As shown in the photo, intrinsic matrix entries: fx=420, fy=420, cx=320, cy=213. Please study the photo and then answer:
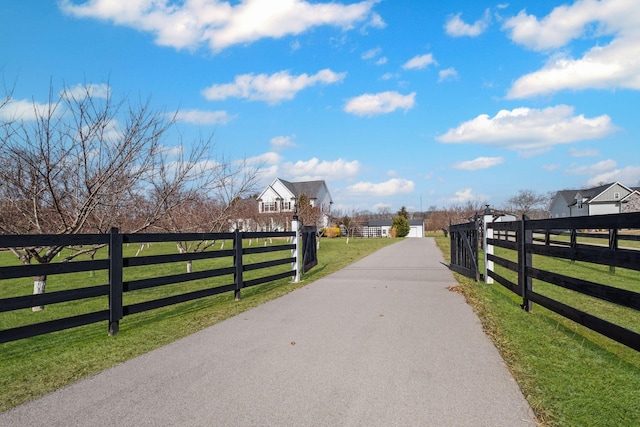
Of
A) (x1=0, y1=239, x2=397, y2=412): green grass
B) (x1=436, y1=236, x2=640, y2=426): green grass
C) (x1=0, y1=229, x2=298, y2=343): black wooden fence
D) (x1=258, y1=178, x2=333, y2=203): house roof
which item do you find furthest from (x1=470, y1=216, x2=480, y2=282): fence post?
(x1=258, y1=178, x2=333, y2=203): house roof

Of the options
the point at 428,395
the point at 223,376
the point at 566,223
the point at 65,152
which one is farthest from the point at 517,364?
the point at 65,152

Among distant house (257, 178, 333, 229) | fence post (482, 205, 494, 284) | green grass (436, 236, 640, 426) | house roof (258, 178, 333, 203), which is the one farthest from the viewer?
house roof (258, 178, 333, 203)

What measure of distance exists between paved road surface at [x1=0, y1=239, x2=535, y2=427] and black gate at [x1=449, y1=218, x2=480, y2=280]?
480 cm

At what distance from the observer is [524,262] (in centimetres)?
670

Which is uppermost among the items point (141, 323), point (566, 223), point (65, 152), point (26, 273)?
point (65, 152)

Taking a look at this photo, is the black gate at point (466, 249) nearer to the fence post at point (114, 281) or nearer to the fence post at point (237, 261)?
the fence post at point (237, 261)

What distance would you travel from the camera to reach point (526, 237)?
6.77 meters

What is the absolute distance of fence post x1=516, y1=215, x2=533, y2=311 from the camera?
667cm

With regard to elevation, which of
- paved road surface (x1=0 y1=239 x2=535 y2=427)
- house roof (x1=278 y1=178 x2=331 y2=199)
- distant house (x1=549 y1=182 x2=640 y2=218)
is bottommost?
paved road surface (x1=0 y1=239 x2=535 y2=427)

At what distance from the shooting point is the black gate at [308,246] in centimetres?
1232

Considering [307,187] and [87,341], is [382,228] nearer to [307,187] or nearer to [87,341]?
[307,187]

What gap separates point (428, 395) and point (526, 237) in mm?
4367

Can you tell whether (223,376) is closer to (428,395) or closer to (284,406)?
(284,406)

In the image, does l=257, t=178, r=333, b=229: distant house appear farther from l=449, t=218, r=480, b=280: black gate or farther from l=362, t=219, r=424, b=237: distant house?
l=449, t=218, r=480, b=280: black gate
